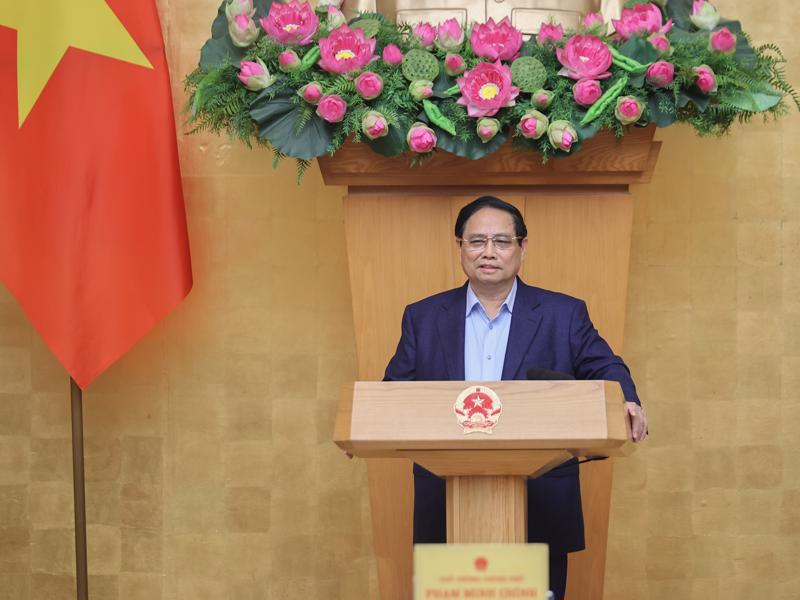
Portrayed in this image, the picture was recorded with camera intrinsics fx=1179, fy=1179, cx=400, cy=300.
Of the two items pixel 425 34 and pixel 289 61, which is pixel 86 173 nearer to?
pixel 289 61

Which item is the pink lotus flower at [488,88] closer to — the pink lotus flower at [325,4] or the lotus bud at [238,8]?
the pink lotus flower at [325,4]

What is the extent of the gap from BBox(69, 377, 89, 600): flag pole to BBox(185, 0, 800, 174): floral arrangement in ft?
3.68

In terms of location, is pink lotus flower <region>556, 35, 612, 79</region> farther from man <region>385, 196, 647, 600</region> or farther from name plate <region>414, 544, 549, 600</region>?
name plate <region>414, 544, 549, 600</region>

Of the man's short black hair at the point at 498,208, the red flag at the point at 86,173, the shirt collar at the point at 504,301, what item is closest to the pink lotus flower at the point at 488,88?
the man's short black hair at the point at 498,208

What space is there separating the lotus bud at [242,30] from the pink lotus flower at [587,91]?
80 cm

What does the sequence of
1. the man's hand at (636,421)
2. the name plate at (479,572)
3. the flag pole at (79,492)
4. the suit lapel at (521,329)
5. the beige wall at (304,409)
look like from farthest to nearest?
the beige wall at (304,409) < the flag pole at (79,492) < the suit lapel at (521,329) < the man's hand at (636,421) < the name plate at (479,572)

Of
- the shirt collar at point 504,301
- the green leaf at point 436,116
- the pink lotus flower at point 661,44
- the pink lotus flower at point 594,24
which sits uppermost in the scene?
the pink lotus flower at point 594,24

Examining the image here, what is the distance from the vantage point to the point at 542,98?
2.79m

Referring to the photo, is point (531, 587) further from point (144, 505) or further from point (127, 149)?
point (144, 505)

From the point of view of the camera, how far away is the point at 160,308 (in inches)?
138

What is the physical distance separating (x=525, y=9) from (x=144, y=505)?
6.87 ft

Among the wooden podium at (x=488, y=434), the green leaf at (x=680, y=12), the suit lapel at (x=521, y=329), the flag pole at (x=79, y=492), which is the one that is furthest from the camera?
the flag pole at (x=79, y=492)

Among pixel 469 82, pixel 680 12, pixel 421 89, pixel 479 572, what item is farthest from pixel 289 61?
pixel 479 572

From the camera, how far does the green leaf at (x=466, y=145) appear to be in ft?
9.34
